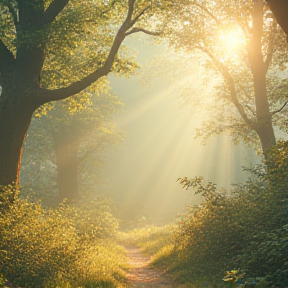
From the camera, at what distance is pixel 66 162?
27453 mm

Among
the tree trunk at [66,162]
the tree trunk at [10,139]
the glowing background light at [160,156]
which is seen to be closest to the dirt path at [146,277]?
the tree trunk at [10,139]

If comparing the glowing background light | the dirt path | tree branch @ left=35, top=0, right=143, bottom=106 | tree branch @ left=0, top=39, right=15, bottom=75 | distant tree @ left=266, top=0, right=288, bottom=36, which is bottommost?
the dirt path

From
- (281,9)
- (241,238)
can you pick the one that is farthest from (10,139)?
(281,9)

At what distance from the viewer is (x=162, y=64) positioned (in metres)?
29.1

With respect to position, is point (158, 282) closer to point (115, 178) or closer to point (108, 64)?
point (108, 64)

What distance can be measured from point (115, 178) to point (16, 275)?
52382mm

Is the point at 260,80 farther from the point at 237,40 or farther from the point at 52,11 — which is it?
the point at 52,11

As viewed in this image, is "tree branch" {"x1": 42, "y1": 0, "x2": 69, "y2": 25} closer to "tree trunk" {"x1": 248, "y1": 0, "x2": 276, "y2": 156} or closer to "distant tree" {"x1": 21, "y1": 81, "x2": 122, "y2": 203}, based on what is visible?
"tree trunk" {"x1": 248, "y1": 0, "x2": 276, "y2": 156}

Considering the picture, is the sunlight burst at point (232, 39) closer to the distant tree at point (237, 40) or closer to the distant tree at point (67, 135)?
the distant tree at point (237, 40)

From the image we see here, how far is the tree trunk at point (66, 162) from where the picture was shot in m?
27.3

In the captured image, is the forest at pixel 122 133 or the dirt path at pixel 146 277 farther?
the dirt path at pixel 146 277

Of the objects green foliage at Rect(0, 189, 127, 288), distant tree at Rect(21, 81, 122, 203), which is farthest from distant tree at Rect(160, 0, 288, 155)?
green foliage at Rect(0, 189, 127, 288)

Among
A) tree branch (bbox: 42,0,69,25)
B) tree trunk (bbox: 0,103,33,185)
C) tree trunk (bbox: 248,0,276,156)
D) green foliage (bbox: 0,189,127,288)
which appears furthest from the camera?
tree trunk (bbox: 248,0,276,156)

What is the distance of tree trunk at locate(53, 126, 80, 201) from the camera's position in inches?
1075
